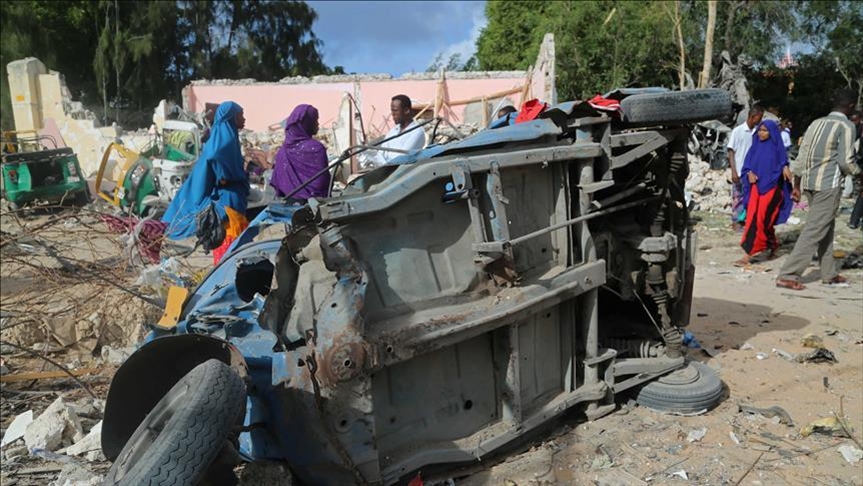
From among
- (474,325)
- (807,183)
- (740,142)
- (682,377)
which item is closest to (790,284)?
(807,183)

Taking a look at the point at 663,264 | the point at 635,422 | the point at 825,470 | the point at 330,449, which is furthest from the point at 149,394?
the point at 825,470

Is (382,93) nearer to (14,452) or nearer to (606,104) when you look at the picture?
(606,104)

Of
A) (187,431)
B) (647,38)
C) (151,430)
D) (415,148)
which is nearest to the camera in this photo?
(187,431)

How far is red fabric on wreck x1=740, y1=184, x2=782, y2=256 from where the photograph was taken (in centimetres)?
752

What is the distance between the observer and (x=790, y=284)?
645 cm

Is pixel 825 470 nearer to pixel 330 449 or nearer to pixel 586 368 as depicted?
pixel 586 368

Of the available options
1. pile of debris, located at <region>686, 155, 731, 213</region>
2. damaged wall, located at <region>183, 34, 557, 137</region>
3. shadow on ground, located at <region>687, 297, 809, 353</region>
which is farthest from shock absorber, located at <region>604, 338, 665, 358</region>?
damaged wall, located at <region>183, 34, 557, 137</region>

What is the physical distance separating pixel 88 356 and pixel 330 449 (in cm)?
313

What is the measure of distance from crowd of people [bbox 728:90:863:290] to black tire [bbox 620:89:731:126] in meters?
3.41

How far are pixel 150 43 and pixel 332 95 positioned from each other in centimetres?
1577

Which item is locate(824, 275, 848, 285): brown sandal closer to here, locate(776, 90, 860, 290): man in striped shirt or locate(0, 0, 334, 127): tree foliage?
locate(776, 90, 860, 290): man in striped shirt

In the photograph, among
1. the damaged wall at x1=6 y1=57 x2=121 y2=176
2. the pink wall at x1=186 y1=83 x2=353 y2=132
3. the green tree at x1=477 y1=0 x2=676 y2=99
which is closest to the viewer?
the damaged wall at x1=6 y1=57 x2=121 y2=176

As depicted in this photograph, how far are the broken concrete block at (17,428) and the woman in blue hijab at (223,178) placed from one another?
77.0 inches

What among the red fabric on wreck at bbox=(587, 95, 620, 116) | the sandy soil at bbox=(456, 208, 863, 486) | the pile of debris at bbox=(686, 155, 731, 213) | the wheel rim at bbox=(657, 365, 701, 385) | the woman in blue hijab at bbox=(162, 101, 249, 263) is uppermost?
the red fabric on wreck at bbox=(587, 95, 620, 116)
